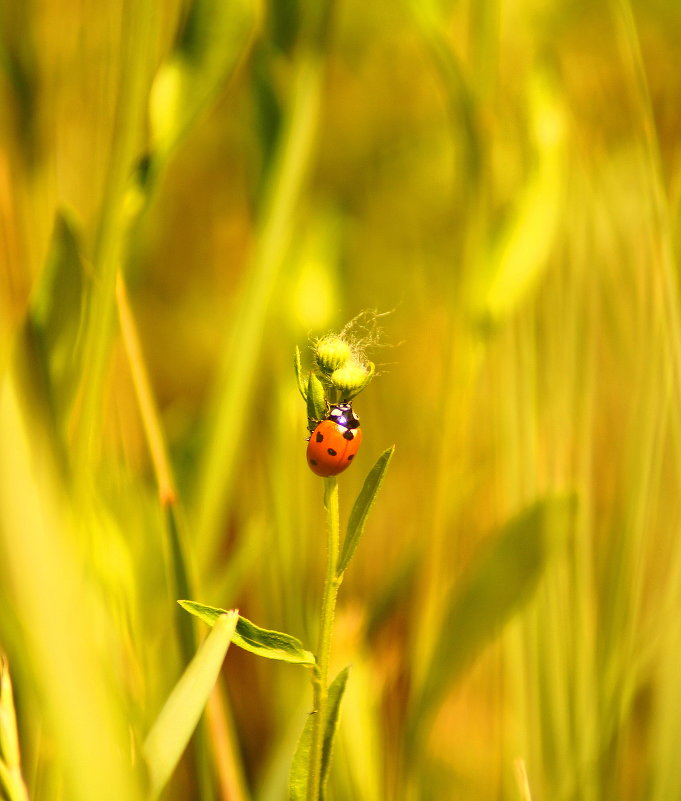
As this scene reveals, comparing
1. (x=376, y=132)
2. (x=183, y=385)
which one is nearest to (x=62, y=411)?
(x=183, y=385)

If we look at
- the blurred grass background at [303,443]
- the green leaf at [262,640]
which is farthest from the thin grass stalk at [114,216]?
the green leaf at [262,640]

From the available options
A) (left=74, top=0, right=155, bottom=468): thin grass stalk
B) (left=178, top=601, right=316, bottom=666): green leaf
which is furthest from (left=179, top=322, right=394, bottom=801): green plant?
(left=74, top=0, right=155, bottom=468): thin grass stalk

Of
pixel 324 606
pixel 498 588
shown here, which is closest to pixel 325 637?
pixel 324 606

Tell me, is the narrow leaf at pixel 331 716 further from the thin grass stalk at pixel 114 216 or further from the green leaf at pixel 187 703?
the thin grass stalk at pixel 114 216

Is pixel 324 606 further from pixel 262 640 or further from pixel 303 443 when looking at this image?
pixel 303 443

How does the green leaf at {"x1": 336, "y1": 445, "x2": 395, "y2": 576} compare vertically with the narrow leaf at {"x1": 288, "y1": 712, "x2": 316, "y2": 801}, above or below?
above

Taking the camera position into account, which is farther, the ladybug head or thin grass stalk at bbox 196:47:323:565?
thin grass stalk at bbox 196:47:323:565

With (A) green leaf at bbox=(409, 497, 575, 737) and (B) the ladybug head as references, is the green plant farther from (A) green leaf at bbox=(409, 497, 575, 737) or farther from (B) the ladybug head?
(A) green leaf at bbox=(409, 497, 575, 737)
